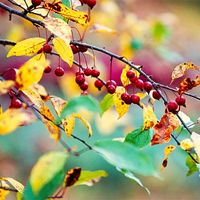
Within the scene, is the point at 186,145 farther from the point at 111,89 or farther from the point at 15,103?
the point at 15,103

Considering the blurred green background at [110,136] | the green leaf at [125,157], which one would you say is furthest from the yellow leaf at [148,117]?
the blurred green background at [110,136]

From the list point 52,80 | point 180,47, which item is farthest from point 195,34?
point 52,80

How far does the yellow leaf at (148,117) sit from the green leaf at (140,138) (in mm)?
30

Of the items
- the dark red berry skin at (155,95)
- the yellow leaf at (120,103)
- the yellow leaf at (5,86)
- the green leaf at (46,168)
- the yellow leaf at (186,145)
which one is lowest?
the yellow leaf at (186,145)

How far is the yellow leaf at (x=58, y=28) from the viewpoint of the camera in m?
0.74

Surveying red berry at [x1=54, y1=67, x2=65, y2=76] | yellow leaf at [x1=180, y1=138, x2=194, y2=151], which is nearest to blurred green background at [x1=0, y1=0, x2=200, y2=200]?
red berry at [x1=54, y1=67, x2=65, y2=76]

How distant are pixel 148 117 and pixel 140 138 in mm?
55

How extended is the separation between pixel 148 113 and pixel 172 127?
0.04 m

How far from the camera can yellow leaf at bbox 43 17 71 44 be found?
74 cm

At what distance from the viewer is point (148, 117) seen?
0.85 m

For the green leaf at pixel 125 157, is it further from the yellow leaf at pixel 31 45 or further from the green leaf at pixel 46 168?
the yellow leaf at pixel 31 45

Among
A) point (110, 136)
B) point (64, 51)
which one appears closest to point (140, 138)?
point (64, 51)

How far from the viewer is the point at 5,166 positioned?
12.0 feet

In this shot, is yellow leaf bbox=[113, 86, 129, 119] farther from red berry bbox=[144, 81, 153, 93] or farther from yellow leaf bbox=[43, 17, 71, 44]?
yellow leaf bbox=[43, 17, 71, 44]
